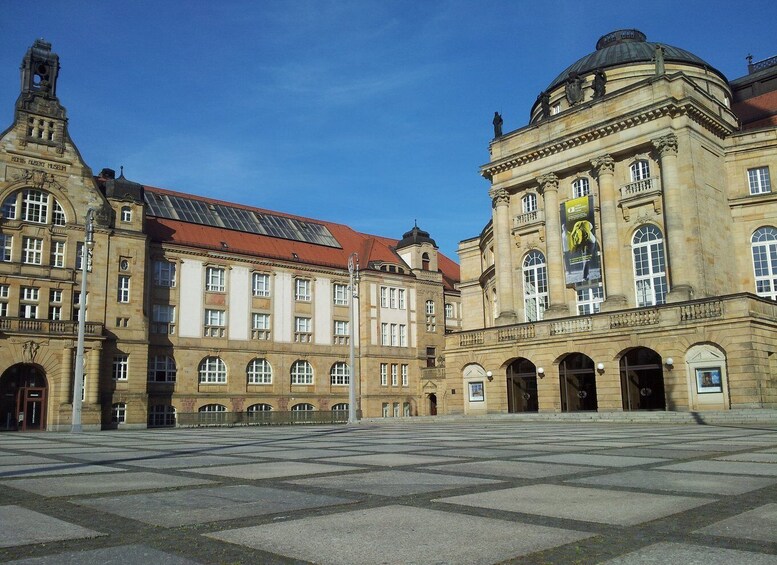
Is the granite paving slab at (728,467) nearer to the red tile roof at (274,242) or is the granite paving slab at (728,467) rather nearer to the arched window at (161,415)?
the arched window at (161,415)

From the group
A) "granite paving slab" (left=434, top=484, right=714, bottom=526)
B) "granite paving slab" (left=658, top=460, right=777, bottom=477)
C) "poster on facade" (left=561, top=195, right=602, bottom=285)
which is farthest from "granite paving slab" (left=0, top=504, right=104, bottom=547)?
"poster on facade" (left=561, top=195, right=602, bottom=285)

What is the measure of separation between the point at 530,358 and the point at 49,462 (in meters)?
34.4

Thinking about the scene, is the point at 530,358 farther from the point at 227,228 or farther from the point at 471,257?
the point at 227,228

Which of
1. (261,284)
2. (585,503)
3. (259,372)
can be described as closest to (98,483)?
(585,503)

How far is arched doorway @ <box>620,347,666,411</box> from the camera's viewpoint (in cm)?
3859

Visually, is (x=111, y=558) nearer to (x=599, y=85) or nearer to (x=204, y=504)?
(x=204, y=504)

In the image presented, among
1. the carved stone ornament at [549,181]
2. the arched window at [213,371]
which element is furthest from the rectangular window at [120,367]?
the carved stone ornament at [549,181]

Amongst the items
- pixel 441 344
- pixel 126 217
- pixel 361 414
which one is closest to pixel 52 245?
pixel 126 217

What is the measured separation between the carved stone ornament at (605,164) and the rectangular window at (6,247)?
41131mm

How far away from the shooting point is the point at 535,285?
4856 cm

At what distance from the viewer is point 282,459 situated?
12203mm

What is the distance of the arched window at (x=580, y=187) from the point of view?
46.2 metres

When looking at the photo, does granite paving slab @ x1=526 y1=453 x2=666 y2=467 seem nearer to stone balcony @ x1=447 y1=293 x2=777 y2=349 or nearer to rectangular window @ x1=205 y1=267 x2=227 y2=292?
stone balcony @ x1=447 y1=293 x2=777 y2=349

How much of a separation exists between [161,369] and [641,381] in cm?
3787
